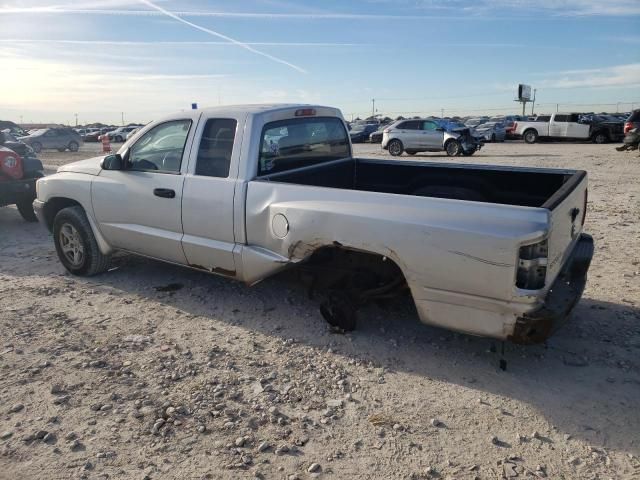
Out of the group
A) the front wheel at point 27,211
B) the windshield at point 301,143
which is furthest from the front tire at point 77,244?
the front wheel at point 27,211

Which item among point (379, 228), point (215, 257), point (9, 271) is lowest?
point (9, 271)

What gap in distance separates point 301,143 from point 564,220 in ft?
8.01

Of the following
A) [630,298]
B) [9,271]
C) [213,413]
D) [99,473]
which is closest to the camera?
[99,473]

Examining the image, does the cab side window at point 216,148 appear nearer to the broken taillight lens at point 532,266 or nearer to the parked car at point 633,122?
the broken taillight lens at point 532,266

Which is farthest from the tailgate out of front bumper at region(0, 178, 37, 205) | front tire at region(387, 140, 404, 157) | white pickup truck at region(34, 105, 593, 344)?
front tire at region(387, 140, 404, 157)

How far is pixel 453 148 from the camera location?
73.3 ft

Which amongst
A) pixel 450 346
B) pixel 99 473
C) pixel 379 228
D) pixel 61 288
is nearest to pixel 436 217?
pixel 379 228

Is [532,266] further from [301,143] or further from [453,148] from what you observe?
[453,148]

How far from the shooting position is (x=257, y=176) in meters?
4.39

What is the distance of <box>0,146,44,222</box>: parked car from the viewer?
8320mm

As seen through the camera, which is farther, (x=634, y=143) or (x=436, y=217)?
(x=634, y=143)

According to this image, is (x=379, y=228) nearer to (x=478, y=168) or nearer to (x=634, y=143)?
(x=478, y=168)

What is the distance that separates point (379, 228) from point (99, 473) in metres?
2.20

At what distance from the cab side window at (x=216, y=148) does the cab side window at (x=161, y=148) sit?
247mm
